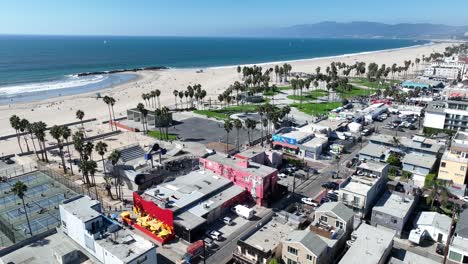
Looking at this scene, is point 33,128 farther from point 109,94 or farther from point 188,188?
point 109,94

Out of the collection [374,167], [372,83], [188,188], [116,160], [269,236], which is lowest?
[269,236]

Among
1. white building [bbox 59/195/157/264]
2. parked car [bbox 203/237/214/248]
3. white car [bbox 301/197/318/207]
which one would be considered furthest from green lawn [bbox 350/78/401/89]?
white building [bbox 59/195/157/264]

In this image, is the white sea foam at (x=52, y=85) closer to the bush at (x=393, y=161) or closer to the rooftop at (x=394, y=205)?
the bush at (x=393, y=161)

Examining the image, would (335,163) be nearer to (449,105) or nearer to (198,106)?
(449,105)

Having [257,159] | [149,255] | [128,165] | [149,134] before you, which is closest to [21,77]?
[149,134]

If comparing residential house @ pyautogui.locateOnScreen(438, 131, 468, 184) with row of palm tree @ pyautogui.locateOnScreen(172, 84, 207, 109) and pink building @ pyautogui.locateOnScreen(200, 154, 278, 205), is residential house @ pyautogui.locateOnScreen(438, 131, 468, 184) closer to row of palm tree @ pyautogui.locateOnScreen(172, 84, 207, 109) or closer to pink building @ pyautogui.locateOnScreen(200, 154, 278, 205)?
pink building @ pyautogui.locateOnScreen(200, 154, 278, 205)

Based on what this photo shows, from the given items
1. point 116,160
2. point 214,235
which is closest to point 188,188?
point 214,235

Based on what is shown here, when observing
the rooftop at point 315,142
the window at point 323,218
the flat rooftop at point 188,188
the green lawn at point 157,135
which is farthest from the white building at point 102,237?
the rooftop at point 315,142
